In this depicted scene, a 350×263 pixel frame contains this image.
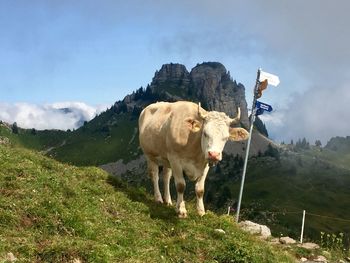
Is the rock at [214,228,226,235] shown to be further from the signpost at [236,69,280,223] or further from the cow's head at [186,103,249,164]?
the signpost at [236,69,280,223]

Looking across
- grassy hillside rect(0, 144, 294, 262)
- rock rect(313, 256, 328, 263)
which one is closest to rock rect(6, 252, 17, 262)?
grassy hillside rect(0, 144, 294, 262)

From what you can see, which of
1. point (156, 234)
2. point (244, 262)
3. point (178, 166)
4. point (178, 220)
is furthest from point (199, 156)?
point (244, 262)

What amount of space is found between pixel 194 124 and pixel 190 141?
763 mm

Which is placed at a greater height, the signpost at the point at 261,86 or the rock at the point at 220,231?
the signpost at the point at 261,86

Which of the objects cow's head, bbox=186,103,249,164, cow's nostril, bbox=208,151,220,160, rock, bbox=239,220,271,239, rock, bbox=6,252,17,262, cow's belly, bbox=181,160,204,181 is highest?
cow's head, bbox=186,103,249,164

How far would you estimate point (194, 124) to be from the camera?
1769cm

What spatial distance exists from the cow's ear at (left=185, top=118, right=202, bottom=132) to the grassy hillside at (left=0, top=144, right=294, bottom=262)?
3.31 m

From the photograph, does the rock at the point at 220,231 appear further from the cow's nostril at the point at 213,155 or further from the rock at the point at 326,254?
the rock at the point at 326,254

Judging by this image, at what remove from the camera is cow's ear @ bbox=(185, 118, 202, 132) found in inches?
695

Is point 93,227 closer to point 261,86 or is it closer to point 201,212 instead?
point 201,212

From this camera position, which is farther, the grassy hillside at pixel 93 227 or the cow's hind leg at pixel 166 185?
the cow's hind leg at pixel 166 185

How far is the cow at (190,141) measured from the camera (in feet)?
55.5

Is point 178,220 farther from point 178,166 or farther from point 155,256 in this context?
point 155,256

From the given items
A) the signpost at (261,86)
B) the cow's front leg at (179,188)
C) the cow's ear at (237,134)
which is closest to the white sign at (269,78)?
the signpost at (261,86)
